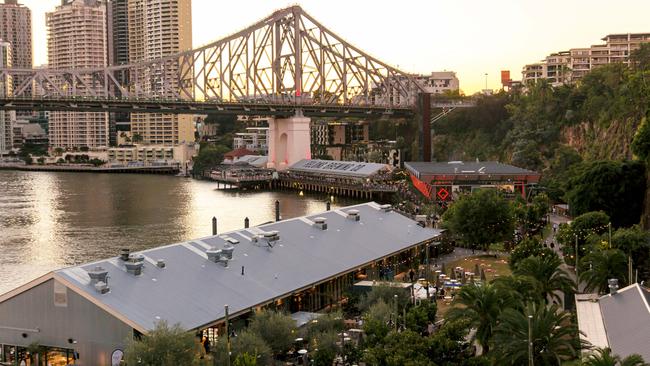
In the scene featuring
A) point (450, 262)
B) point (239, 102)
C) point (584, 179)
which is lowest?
point (450, 262)

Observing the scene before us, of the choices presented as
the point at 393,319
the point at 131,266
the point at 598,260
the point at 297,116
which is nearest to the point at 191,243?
the point at 131,266

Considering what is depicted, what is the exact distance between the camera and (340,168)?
260 ft

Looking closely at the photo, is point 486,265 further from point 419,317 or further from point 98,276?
point 98,276

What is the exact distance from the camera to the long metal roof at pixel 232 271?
20.8 meters

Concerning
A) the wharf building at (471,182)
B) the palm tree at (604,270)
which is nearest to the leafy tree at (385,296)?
the palm tree at (604,270)

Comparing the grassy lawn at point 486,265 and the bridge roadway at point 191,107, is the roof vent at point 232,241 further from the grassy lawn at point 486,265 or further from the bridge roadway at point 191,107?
the bridge roadway at point 191,107

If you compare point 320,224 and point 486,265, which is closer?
point 320,224

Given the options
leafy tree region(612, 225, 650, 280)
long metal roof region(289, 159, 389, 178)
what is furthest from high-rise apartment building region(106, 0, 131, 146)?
leafy tree region(612, 225, 650, 280)

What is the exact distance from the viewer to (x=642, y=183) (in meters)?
41.1

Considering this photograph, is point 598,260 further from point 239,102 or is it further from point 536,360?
point 239,102

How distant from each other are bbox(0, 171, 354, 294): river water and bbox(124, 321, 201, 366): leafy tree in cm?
1498

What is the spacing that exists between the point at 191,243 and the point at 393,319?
21.5 ft

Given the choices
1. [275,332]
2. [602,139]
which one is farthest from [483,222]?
[602,139]

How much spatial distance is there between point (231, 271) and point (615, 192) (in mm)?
22042
